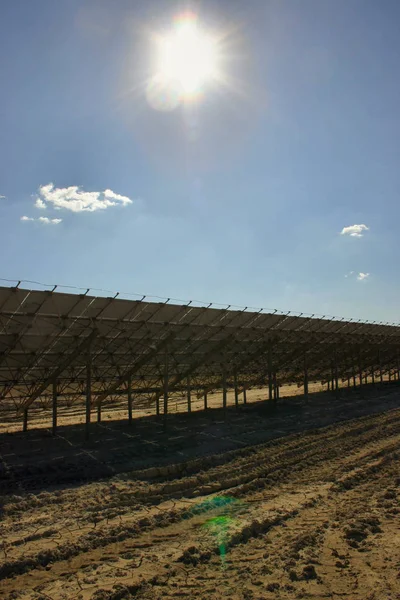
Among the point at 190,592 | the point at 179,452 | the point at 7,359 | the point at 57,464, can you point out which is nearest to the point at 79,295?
the point at 7,359

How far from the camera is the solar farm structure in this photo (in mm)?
17594

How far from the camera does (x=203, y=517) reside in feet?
32.8

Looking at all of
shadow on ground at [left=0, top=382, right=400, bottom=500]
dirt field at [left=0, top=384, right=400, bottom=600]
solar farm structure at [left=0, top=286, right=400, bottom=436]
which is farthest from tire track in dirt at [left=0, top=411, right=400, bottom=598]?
solar farm structure at [left=0, top=286, right=400, bottom=436]

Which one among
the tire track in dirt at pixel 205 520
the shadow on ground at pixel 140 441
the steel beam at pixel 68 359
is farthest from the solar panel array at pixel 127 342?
the tire track in dirt at pixel 205 520

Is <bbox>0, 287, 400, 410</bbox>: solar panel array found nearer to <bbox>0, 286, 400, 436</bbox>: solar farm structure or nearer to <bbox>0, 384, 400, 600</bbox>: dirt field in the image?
<bbox>0, 286, 400, 436</bbox>: solar farm structure

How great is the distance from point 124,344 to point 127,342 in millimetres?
219

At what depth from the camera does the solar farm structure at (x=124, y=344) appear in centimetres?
1759

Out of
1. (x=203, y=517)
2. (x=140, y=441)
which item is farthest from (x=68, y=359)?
(x=203, y=517)

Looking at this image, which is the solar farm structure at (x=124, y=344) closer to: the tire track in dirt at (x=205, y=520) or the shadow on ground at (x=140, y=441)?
the shadow on ground at (x=140, y=441)

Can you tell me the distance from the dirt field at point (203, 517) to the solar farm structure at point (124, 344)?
3846 millimetres

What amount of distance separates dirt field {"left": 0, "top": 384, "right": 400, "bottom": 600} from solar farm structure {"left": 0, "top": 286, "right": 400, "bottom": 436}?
3.85 meters

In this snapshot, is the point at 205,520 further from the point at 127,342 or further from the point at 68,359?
the point at 127,342

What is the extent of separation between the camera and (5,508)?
1089 cm

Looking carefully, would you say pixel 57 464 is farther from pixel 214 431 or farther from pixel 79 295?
pixel 214 431
